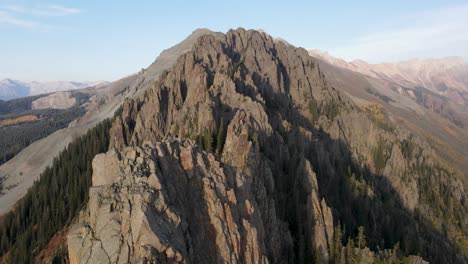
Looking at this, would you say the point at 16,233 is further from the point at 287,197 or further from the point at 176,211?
the point at 176,211

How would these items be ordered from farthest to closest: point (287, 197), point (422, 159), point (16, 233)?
1. point (422, 159)
2. point (16, 233)
3. point (287, 197)

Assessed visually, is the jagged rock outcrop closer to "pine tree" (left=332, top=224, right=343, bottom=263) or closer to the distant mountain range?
the distant mountain range

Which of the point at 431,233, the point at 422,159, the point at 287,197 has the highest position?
the point at 287,197

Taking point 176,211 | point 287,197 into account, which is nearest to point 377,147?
point 287,197

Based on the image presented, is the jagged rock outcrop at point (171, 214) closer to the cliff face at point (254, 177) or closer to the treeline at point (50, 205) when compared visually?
the cliff face at point (254, 177)

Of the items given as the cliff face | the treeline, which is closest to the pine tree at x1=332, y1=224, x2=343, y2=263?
the cliff face

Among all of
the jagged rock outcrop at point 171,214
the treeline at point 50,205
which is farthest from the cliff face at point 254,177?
the treeline at point 50,205
